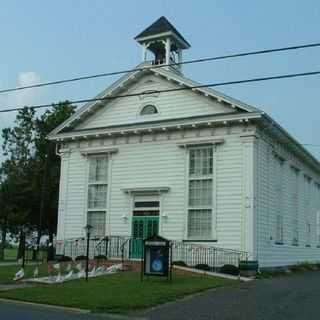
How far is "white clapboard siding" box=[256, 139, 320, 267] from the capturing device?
28.4 m

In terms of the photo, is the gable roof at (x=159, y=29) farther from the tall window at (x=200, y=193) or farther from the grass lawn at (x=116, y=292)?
the grass lawn at (x=116, y=292)

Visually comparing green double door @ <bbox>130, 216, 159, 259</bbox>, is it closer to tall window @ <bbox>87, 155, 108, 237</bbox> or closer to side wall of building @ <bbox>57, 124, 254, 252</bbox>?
side wall of building @ <bbox>57, 124, 254, 252</bbox>

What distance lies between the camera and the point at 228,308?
15.6 metres

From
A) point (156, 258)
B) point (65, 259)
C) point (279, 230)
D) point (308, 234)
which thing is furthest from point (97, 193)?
point (308, 234)

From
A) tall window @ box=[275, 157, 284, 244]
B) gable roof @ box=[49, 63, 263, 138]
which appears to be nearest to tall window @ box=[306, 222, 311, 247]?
tall window @ box=[275, 157, 284, 244]

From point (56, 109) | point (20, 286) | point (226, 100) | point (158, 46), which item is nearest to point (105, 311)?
point (20, 286)

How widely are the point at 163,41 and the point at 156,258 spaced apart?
15.9 metres

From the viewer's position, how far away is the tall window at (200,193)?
2852cm

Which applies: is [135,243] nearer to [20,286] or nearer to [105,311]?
[20,286]

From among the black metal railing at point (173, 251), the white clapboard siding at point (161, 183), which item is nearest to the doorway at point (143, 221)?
the black metal railing at point (173, 251)

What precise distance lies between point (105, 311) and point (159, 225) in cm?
1450

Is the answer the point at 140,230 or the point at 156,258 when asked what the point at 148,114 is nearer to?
the point at 140,230

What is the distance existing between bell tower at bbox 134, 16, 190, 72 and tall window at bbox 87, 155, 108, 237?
21.3 ft

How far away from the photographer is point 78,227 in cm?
3225
